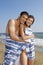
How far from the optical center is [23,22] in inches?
84.6

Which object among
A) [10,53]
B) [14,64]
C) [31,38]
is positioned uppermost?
[31,38]

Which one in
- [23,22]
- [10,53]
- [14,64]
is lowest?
[14,64]

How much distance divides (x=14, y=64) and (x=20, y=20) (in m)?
0.51

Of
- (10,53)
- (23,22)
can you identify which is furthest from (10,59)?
(23,22)

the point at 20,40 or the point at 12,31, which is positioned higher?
the point at 12,31

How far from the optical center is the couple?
7.00 ft

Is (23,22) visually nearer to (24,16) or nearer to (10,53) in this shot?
(24,16)

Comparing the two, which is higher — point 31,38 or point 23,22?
point 23,22

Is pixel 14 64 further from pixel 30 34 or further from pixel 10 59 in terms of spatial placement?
pixel 30 34

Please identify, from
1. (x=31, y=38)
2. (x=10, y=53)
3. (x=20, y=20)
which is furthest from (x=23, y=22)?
(x=10, y=53)

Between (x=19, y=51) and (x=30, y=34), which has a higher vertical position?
(x=30, y=34)

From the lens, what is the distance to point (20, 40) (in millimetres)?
2145

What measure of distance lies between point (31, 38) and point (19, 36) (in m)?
0.14

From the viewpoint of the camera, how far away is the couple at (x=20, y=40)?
84.0 inches
